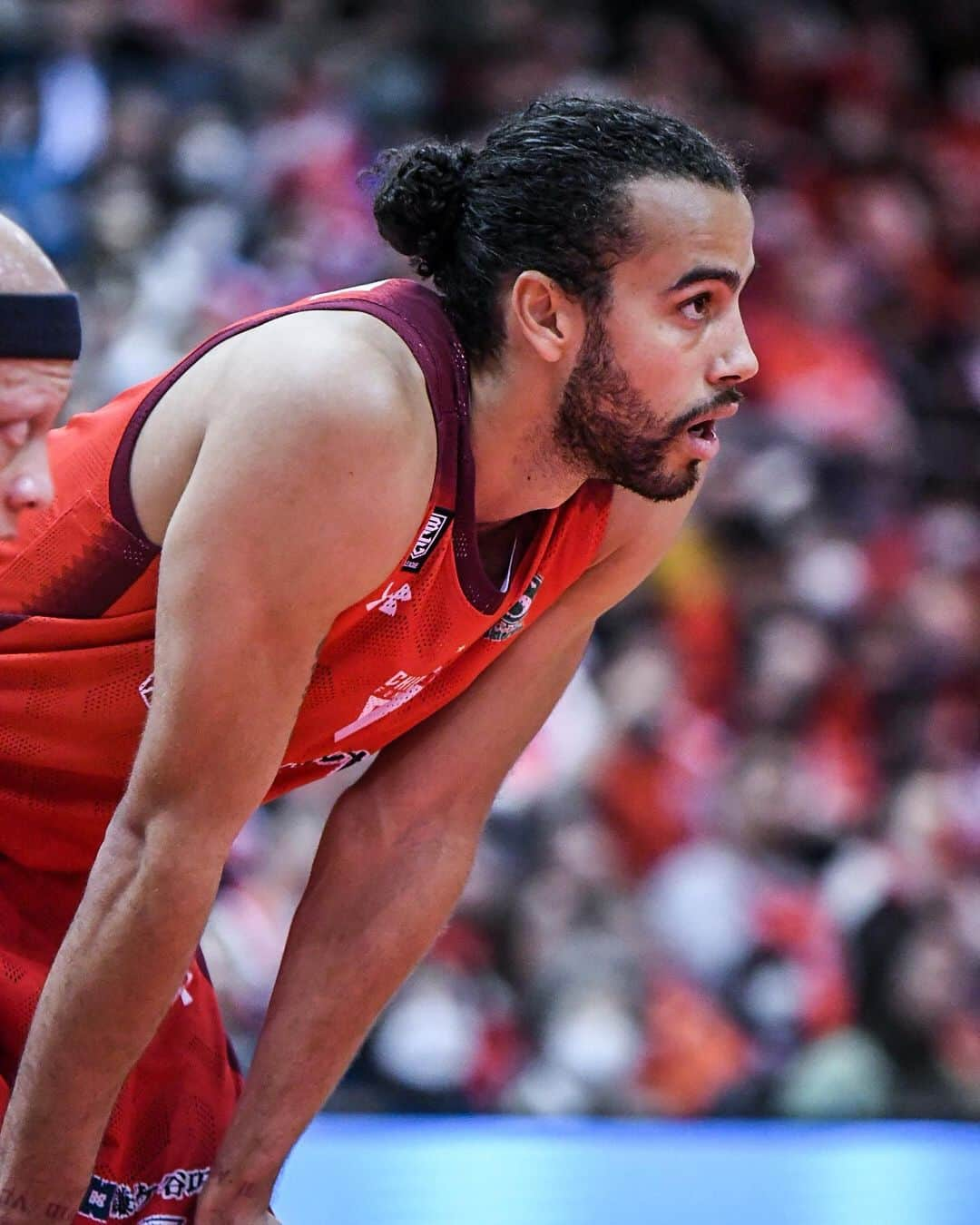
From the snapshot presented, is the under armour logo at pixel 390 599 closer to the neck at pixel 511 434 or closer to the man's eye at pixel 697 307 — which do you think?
the neck at pixel 511 434

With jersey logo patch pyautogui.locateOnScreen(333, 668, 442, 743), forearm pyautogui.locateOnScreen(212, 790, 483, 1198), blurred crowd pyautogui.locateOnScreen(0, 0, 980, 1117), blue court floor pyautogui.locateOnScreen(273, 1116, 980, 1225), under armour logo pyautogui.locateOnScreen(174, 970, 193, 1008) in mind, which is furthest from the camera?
blurred crowd pyautogui.locateOnScreen(0, 0, 980, 1117)

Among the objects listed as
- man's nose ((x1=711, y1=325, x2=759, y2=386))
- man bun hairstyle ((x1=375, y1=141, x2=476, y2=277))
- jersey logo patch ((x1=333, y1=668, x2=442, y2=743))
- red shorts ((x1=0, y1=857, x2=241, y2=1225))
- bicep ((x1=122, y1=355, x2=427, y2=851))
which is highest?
man bun hairstyle ((x1=375, y1=141, x2=476, y2=277))

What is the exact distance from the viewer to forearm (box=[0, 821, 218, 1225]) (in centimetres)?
193

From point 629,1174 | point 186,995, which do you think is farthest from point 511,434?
point 629,1174

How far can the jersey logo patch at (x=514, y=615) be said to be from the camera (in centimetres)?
233

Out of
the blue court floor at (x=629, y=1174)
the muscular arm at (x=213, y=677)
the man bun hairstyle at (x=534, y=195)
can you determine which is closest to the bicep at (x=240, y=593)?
the muscular arm at (x=213, y=677)

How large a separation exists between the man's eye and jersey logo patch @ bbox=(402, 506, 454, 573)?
36cm

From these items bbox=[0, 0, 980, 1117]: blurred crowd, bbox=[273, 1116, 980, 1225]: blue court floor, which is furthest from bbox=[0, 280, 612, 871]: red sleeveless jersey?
bbox=[0, 0, 980, 1117]: blurred crowd

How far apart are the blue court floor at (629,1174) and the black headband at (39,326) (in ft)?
5.49

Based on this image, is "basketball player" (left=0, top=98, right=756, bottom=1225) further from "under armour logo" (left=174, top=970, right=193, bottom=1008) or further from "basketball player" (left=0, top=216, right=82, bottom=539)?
"basketball player" (left=0, top=216, right=82, bottom=539)

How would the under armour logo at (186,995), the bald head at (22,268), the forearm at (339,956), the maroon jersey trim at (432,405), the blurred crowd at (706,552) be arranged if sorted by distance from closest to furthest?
the bald head at (22,268)
the maroon jersey trim at (432,405)
the forearm at (339,956)
the under armour logo at (186,995)
the blurred crowd at (706,552)

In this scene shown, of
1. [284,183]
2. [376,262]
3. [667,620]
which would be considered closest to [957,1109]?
[667,620]

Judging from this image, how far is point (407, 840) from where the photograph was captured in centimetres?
248

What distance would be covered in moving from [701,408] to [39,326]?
2.55 ft
